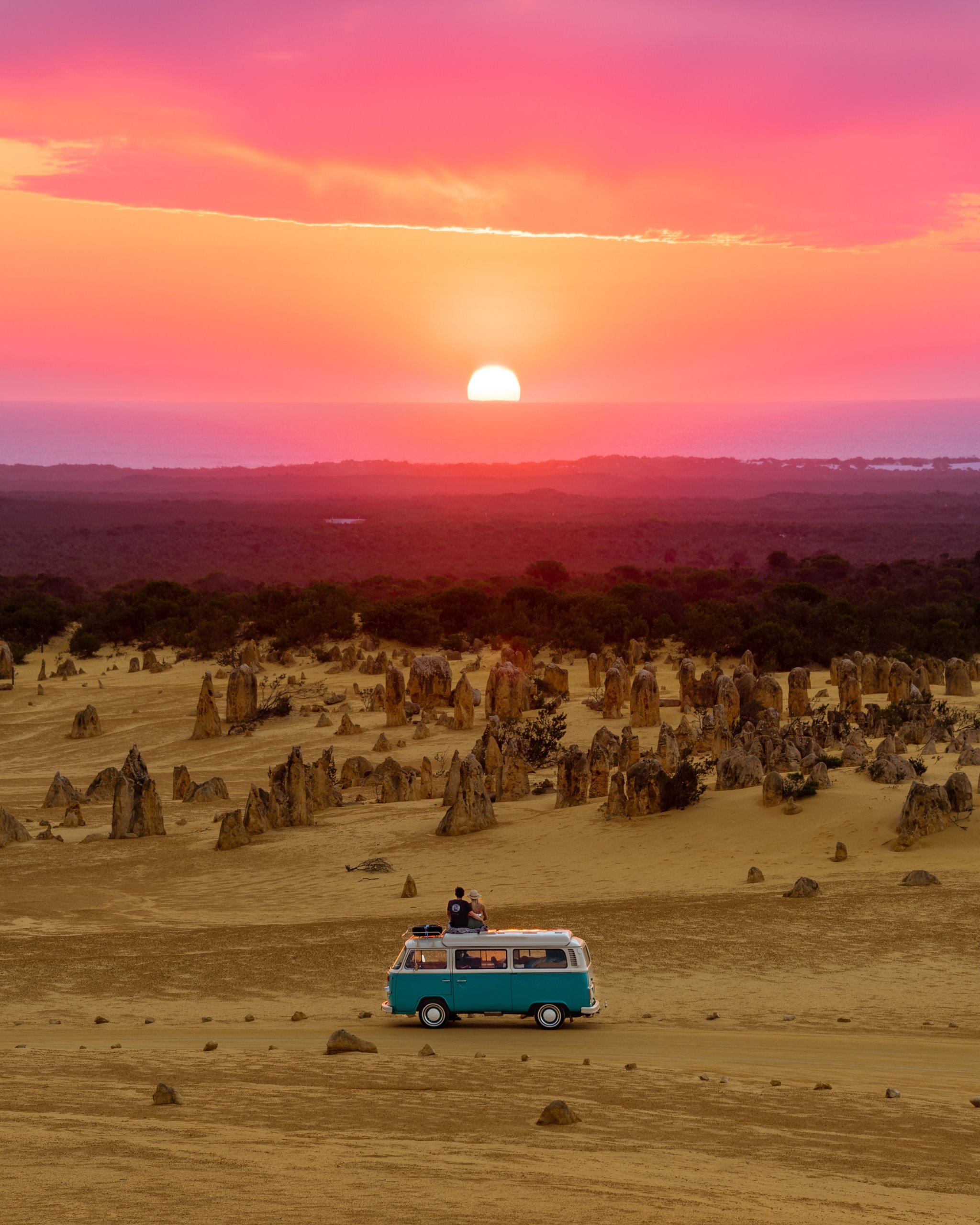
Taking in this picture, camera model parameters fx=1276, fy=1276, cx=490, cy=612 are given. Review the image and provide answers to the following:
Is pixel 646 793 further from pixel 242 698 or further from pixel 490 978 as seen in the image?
pixel 242 698

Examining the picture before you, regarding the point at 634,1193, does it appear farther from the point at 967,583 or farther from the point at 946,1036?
the point at 967,583

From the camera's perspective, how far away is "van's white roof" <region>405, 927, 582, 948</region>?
14312 millimetres

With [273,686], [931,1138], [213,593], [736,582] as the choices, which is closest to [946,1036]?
[931,1138]

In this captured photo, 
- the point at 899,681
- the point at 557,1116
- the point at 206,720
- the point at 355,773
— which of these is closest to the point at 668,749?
the point at 355,773

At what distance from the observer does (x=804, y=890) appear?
2009 cm

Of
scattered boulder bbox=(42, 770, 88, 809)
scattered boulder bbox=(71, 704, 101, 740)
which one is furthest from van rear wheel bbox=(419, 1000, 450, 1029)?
scattered boulder bbox=(71, 704, 101, 740)

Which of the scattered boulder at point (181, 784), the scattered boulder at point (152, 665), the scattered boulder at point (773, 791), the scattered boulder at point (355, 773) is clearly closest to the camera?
the scattered boulder at point (773, 791)

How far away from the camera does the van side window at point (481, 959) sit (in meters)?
14.5

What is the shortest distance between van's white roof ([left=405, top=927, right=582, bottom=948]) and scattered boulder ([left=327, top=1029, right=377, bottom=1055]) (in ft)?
5.12

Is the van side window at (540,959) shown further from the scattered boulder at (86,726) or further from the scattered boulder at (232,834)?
the scattered boulder at (86,726)

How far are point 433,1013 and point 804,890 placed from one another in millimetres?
7804

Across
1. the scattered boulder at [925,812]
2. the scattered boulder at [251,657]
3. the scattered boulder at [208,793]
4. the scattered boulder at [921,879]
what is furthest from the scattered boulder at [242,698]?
the scattered boulder at [921,879]

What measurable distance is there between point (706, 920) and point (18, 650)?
4455 centimetres

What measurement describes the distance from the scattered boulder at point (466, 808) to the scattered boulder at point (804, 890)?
7918 millimetres
